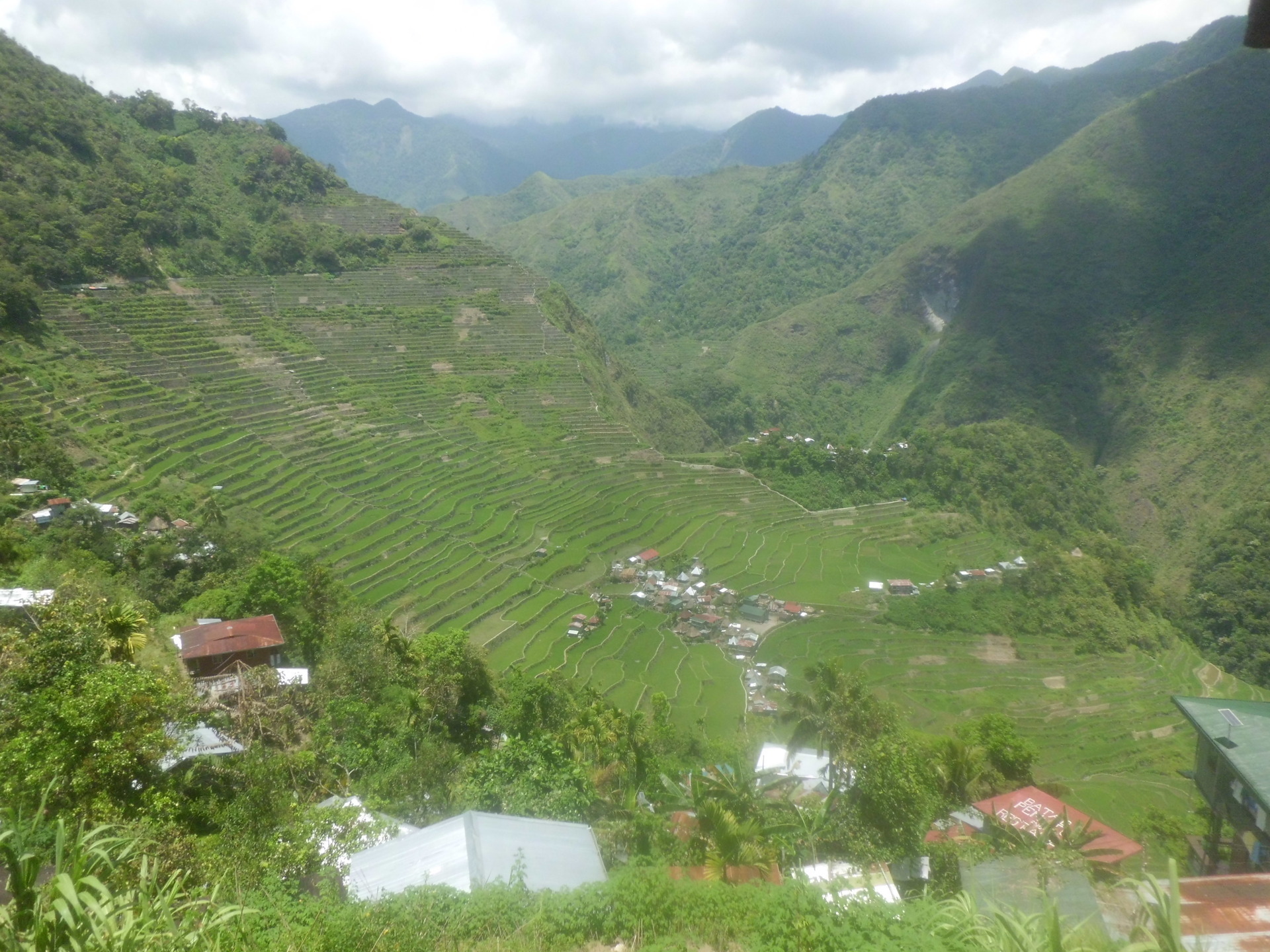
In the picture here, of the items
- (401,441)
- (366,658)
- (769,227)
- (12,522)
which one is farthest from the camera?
(769,227)

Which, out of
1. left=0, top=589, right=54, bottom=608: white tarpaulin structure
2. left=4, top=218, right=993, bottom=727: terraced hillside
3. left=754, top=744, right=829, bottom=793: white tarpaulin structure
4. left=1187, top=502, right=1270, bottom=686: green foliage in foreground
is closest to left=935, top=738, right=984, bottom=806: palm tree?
left=754, top=744, right=829, bottom=793: white tarpaulin structure

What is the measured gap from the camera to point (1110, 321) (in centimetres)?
6781

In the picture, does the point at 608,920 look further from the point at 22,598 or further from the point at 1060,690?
the point at 1060,690

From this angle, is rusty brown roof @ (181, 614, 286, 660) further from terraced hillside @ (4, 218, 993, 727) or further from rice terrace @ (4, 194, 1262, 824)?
terraced hillside @ (4, 218, 993, 727)

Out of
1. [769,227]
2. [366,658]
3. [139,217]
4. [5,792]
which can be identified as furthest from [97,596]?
[769,227]

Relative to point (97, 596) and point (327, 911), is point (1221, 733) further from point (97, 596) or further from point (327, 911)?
point (97, 596)

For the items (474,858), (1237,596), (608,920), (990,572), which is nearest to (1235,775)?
(608,920)

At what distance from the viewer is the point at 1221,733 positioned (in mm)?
11750

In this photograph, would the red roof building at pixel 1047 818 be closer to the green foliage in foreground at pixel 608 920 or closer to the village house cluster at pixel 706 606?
the green foliage in foreground at pixel 608 920

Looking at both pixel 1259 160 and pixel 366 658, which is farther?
pixel 1259 160

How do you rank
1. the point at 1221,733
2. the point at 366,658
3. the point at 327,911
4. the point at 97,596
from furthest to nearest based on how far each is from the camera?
the point at 366,658
the point at 97,596
the point at 1221,733
the point at 327,911

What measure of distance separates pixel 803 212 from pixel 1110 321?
71.8m

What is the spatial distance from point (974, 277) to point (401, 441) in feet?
238

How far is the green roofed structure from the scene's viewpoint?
10867 mm
